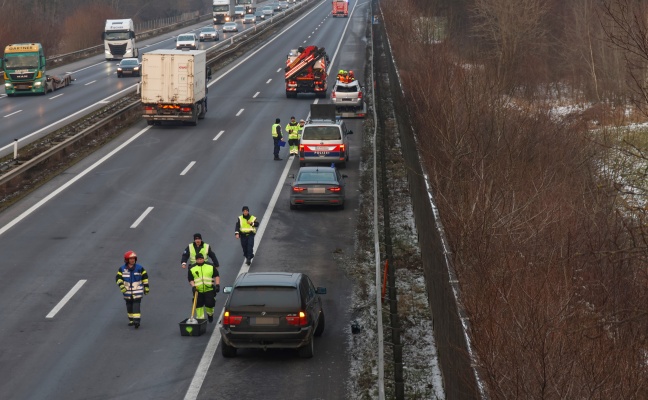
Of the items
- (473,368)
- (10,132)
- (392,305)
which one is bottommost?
(10,132)

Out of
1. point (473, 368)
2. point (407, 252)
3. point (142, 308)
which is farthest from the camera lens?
point (407, 252)

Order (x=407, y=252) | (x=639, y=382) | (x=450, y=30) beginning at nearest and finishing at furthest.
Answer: (x=639, y=382)
(x=407, y=252)
(x=450, y=30)

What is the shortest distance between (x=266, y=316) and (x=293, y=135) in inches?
890

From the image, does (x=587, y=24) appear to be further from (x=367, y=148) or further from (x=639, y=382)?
(x=639, y=382)

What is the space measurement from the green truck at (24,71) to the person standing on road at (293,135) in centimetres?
2492

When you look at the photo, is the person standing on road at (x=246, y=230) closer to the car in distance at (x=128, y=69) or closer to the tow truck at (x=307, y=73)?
the tow truck at (x=307, y=73)

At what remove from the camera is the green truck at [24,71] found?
194 feet

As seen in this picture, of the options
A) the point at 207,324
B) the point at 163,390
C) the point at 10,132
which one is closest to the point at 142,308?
the point at 207,324

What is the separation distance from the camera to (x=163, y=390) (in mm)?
16922

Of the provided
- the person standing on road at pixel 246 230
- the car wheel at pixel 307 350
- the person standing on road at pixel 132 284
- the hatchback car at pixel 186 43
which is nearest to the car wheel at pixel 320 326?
the car wheel at pixel 307 350

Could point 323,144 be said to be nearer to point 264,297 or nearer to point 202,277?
point 202,277

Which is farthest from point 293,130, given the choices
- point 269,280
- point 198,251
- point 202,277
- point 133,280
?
point 269,280

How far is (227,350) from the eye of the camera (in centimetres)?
1827

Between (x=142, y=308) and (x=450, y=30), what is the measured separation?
52080mm
